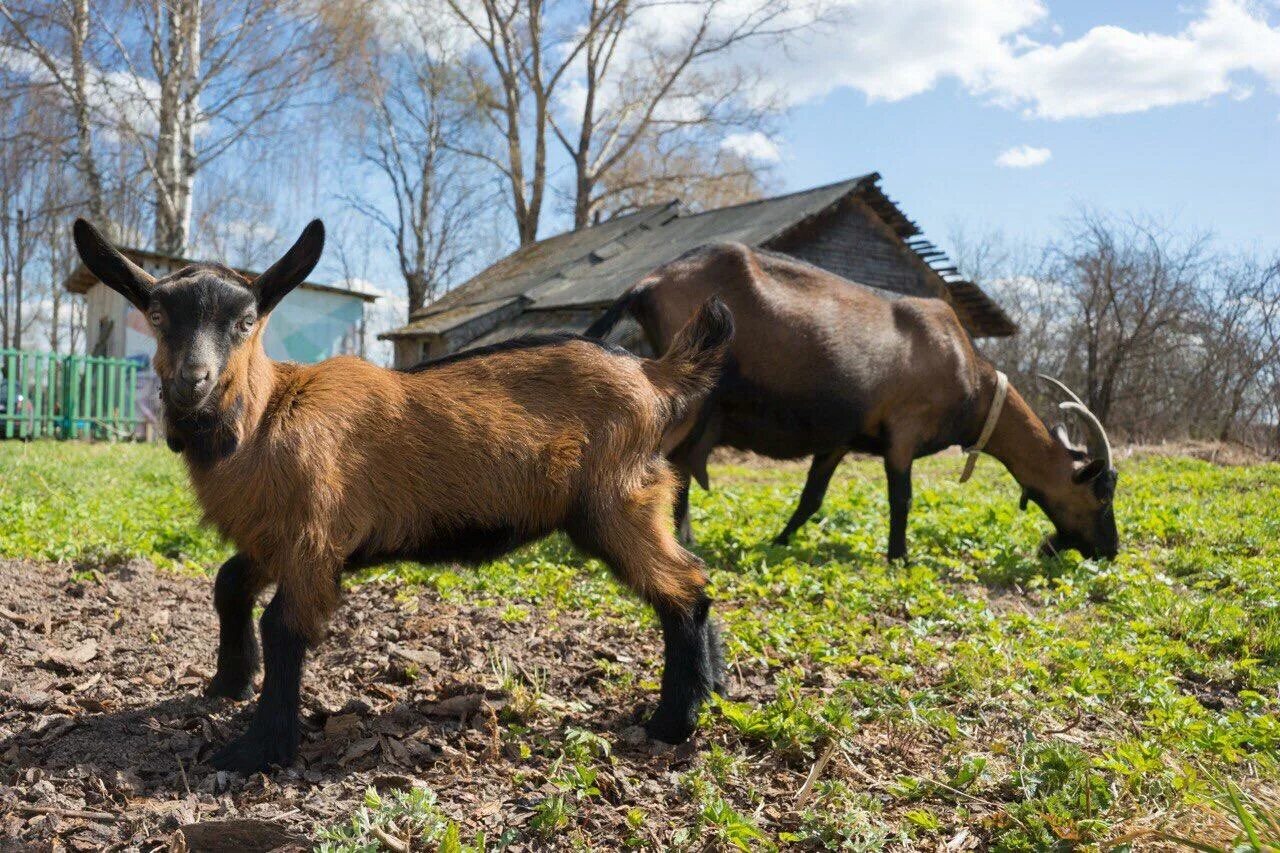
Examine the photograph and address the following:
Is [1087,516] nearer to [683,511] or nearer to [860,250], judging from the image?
[683,511]

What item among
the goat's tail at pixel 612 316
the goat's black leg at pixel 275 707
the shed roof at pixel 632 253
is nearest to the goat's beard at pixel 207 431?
the goat's black leg at pixel 275 707

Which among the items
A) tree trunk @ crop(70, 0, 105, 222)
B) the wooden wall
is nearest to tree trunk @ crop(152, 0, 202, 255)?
tree trunk @ crop(70, 0, 105, 222)

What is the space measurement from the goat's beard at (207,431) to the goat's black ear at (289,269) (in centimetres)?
37

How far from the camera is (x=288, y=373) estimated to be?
11.1ft

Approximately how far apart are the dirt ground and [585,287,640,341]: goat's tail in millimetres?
1879

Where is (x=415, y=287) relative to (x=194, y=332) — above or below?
above

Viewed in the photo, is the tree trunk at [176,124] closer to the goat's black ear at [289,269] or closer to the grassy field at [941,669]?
the grassy field at [941,669]

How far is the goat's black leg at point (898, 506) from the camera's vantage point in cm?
646

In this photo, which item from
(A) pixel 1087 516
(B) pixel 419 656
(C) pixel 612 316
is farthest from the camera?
(A) pixel 1087 516

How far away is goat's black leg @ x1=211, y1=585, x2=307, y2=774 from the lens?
9.87 ft

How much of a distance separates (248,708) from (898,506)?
442cm

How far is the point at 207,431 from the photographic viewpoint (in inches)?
119

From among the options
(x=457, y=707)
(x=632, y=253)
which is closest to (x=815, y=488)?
(x=457, y=707)

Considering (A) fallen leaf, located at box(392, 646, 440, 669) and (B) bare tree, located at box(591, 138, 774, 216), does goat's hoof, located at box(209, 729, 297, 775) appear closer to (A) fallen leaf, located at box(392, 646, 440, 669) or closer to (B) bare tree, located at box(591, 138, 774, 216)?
(A) fallen leaf, located at box(392, 646, 440, 669)
